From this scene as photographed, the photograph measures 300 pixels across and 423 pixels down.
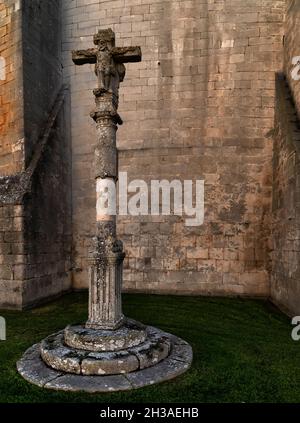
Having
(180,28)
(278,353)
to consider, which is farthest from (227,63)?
(278,353)

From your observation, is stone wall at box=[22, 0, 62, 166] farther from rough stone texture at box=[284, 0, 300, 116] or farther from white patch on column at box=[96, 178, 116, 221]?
rough stone texture at box=[284, 0, 300, 116]

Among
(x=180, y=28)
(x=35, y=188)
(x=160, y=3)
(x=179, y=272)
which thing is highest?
(x=160, y=3)

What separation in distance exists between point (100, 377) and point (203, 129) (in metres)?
5.50

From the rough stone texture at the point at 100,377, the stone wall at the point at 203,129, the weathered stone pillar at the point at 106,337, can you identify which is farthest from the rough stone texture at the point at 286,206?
the rough stone texture at the point at 100,377

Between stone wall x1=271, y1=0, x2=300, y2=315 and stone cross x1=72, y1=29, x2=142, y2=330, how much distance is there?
313 cm

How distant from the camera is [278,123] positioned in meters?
6.27

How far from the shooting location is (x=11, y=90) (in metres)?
6.13

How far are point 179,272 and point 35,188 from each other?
348 centimetres

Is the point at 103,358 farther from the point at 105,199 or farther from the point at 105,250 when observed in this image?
the point at 105,199

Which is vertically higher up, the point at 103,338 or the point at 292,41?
the point at 292,41

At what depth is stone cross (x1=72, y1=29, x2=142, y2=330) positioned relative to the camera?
3432mm

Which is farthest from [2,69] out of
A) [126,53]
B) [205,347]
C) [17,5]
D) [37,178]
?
[205,347]

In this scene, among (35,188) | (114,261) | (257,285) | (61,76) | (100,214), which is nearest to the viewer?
(114,261)

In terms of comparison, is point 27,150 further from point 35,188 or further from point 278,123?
point 278,123
